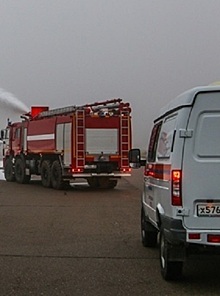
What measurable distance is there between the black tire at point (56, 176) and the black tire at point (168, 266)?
15.6 m

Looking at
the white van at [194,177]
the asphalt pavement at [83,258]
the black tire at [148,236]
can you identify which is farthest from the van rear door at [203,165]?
the black tire at [148,236]

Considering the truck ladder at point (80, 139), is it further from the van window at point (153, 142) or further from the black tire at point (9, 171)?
the van window at point (153, 142)

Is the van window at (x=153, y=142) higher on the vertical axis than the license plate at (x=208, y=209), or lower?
higher

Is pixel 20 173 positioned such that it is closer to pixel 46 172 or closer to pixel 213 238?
pixel 46 172

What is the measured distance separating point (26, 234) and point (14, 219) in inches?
102

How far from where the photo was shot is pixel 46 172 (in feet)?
81.3

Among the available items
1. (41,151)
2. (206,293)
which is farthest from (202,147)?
(41,151)

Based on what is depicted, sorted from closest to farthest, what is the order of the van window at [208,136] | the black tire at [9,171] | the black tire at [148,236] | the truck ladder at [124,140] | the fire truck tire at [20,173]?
the van window at [208,136], the black tire at [148,236], the truck ladder at [124,140], the fire truck tire at [20,173], the black tire at [9,171]

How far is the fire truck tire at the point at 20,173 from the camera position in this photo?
91.1ft

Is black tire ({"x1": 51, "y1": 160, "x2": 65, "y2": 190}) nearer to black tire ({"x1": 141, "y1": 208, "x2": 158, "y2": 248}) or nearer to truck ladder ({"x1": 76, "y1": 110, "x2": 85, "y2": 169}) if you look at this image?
truck ladder ({"x1": 76, "y1": 110, "x2": 85, "y2": 169})

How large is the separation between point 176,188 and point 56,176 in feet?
56.2

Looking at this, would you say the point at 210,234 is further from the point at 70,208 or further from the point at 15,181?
the point at 15,181

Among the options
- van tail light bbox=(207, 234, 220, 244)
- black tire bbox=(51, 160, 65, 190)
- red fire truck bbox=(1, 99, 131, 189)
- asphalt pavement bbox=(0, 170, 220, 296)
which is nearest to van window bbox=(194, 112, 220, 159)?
van tail light bbox=(207, 234, 220, 244)

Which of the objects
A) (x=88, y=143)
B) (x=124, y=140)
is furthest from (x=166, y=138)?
(x=124, y=140)
